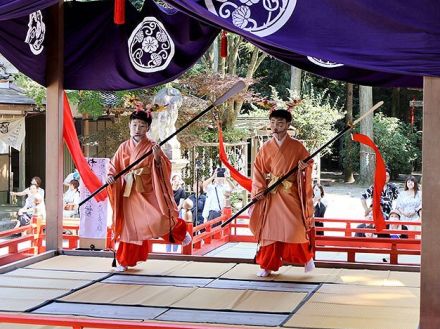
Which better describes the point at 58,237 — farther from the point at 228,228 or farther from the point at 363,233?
the point at 363,233

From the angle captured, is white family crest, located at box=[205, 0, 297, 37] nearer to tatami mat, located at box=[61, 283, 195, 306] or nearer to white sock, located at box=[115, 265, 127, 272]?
tatami mat, located at box=[61, 283, 195, 306]

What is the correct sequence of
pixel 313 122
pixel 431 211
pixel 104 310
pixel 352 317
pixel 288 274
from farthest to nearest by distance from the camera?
pixel 313 122
pixel 288 274
pixel 104 310
pixel 352 317
pixel 431 211

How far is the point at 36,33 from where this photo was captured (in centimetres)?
670

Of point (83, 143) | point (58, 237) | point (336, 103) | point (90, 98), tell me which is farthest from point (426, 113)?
point (336, 103)

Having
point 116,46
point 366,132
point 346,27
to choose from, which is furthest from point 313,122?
point 346,27

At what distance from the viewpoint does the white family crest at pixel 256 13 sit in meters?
4.33

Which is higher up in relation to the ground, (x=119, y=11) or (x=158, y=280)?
(x=119, y=11)

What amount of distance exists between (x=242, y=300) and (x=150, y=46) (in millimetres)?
2697

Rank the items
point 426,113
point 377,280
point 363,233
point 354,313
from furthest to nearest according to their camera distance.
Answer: point 363,233 < point 377,280 < point 354,313 < point 426,113

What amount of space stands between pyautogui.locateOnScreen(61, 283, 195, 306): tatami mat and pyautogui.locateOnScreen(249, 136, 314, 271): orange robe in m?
0.84

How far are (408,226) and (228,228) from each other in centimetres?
209

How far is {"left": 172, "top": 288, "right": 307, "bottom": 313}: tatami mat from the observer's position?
5043 mm

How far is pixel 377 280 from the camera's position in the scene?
5953 mm

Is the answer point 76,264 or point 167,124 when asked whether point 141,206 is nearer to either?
point 76,264
